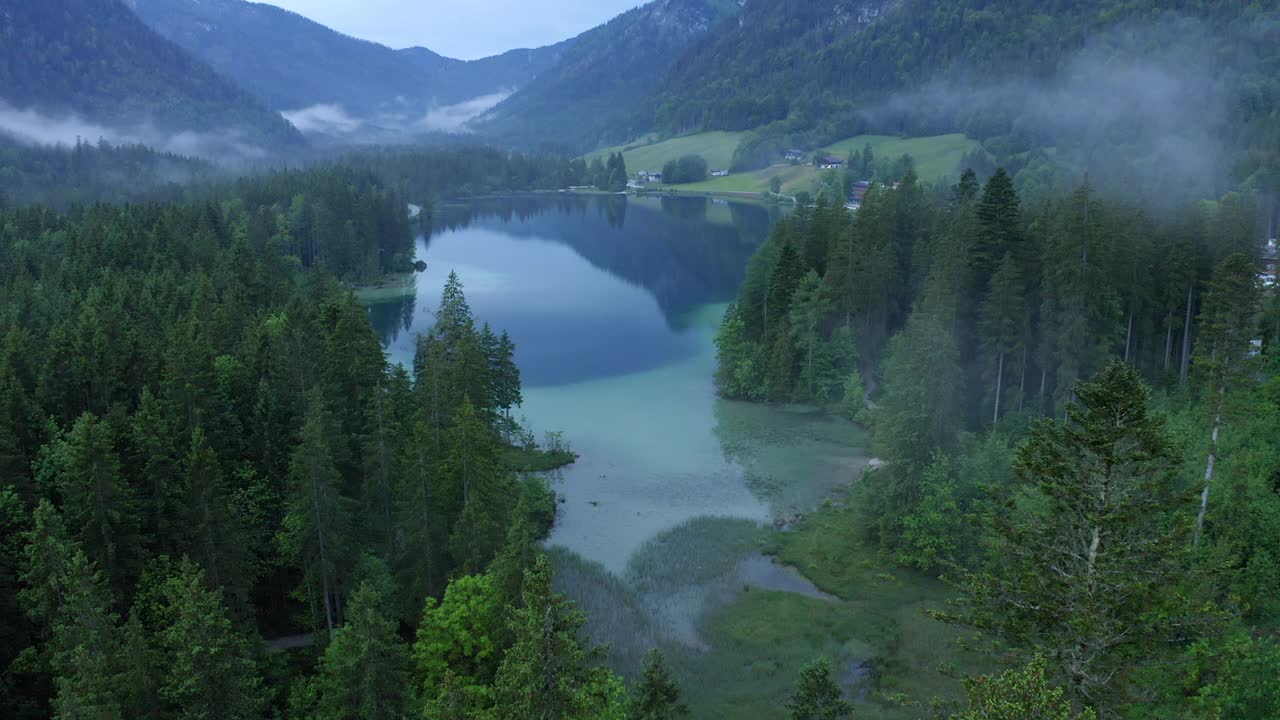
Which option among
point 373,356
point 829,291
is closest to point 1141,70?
point 829,291

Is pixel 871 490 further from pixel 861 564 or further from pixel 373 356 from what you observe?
pixel 373 356

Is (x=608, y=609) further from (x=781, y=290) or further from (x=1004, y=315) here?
(x=781, y=290)

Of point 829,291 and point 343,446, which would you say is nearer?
point 343,446

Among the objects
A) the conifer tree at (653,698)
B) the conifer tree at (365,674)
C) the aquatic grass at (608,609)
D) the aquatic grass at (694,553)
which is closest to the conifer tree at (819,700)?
the conifer tree at (653,698)

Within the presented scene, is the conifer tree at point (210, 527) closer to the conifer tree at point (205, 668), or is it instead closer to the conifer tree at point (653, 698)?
the conifer tree at point (205, 668)

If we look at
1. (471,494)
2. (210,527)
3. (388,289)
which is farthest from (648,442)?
(388,289)

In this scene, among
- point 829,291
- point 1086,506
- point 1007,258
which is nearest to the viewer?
point 1086,506

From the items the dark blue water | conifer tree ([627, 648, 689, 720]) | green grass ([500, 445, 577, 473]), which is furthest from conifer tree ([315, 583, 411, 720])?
the dark blue water

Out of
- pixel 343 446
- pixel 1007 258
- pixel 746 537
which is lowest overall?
pixel 746 537
